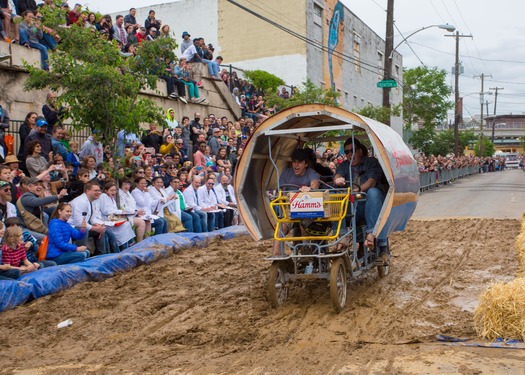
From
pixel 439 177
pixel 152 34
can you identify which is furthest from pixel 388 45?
pixel 439 177

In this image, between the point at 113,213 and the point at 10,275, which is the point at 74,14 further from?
the point at 10,275

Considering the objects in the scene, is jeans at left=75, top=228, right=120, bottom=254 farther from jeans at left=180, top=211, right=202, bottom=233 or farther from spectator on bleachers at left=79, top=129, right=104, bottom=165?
jeans at left=180, top=211, right=202, bottom=233

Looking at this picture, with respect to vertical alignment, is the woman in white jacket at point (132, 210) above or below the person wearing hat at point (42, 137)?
below

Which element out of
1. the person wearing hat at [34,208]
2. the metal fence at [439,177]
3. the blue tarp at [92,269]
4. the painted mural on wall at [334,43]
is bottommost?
the metal fence at [439,177]

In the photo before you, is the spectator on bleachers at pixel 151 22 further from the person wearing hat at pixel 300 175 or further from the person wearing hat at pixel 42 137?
the person wearing hat at pixel 300 175

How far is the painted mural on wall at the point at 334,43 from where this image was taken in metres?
39.3

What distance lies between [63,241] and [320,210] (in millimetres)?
4368

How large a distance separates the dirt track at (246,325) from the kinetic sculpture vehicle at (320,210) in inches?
18.1

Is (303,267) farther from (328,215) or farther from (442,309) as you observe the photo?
(442,309)

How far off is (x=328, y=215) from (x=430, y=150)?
5517 cm

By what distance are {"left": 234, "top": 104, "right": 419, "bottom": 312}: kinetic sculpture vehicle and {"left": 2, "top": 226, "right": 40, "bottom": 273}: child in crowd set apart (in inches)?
127

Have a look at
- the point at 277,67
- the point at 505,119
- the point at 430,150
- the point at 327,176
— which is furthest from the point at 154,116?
the point at 505,119

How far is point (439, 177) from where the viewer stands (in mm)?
41281

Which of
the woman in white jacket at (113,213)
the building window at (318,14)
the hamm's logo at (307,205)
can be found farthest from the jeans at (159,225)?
the building window at (318,14)
